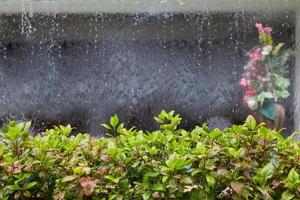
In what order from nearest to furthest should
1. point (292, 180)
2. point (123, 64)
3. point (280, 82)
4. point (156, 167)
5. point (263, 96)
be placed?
1. point (292, 180)
2. point (156, 167)
3. point (263, 96)
4. point (280, 82)
5. point (123, 64)

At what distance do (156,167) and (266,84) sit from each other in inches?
125

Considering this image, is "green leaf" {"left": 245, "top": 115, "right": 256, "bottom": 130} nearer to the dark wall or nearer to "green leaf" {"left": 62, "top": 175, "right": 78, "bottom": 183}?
"green leaf" {"left": 62, "top": 175, "right": 78, "bottom": 183}

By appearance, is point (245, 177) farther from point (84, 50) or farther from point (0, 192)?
point (84, 50)

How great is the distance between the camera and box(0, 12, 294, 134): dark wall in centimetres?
629

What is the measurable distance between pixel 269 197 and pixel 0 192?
1003mm

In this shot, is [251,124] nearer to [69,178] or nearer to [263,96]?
[69,178]

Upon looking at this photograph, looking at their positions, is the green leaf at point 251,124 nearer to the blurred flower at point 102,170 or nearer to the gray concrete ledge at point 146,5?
the blurred flower at point 102,170

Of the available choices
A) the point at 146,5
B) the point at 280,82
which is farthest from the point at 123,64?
the point at 280,82

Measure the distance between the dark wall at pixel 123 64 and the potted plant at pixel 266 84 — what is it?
74 cm

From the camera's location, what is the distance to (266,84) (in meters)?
5.34

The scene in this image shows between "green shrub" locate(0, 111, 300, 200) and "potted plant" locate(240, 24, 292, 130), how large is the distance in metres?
2.74

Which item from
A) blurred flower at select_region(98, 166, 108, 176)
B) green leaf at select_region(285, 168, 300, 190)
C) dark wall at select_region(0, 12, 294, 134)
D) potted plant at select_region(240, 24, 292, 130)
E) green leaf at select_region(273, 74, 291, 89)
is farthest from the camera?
dark wall at select_region(0, 12, 294, 134)

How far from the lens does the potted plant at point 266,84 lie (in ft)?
17.1

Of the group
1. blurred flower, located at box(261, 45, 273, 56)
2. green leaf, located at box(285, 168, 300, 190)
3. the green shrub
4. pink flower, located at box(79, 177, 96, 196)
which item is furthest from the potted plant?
pink flower, located at box(79, 177, 96, 196)
